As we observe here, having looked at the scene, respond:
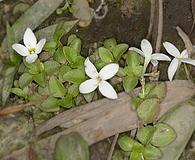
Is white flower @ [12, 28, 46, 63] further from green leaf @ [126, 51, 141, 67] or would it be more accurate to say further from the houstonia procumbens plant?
green leaf @ [126, 51, 141, 67]

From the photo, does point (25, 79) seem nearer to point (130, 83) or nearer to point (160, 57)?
point (130, 83)

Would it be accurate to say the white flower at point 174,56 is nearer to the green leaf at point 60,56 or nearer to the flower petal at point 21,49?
the green leaf at point 60,56

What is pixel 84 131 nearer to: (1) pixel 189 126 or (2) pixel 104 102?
(2) pixel 104 102

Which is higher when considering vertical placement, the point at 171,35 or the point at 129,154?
the point at 171,35

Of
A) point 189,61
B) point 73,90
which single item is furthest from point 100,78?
point 189,61

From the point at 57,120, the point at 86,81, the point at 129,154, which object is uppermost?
the point at 86,81

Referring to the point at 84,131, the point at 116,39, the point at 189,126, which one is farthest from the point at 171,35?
the point at 84,131
